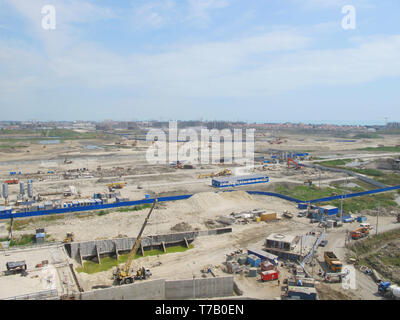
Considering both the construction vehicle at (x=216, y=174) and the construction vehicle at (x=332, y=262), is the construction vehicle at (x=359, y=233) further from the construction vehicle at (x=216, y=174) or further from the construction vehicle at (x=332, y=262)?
the construction vehicle at (x=216, y=174)

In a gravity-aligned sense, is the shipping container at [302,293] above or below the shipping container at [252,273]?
above

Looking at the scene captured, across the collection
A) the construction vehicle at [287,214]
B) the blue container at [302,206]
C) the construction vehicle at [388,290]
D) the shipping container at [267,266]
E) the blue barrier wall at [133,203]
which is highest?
the blue barrier wall at [133,203]

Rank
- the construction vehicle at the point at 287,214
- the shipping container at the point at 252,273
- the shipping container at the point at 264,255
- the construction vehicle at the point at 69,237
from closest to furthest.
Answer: the shipping container at the point at 252,273, the shipping container at the point at 264,255, the construction vehicle at the point at 69,237, the construction vehicle at the point at 287,214

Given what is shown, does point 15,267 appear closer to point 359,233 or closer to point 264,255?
point 264,255

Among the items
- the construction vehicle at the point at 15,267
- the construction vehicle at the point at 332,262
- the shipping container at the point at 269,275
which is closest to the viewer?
the construction vehicle at the point at 15,267

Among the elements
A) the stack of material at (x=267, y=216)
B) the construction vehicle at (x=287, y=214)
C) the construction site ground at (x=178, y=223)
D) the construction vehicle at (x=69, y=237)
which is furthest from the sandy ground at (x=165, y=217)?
the stack of material at (x=267, y=216)

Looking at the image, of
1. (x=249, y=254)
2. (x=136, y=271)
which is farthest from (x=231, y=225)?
(x=136, y=271)

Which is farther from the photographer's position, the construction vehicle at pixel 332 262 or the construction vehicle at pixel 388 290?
the construction vehicle at pixel 332 262
